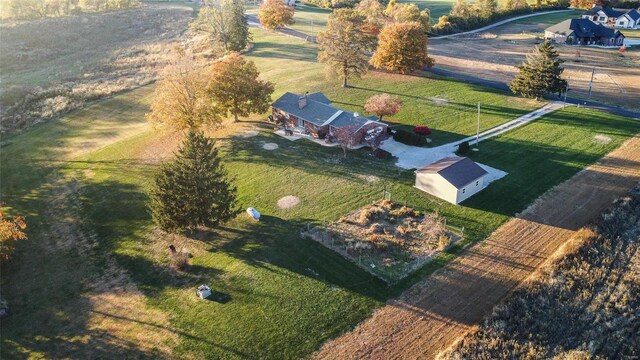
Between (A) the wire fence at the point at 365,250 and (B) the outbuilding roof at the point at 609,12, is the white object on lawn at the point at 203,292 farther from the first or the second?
(B) the outbuilding roof at the point at 609,12

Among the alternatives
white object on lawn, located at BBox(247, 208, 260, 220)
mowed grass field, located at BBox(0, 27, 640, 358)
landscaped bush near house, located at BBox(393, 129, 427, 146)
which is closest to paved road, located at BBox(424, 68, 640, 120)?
mowed grass field, located at BBox(0, 27, 640, 358)

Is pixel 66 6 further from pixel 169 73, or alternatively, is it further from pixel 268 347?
pixel 268 347

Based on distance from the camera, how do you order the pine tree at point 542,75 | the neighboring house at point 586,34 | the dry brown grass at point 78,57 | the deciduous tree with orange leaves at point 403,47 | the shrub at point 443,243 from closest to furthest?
the shrub at point 443,243, the pine tree at point 542,75, the dry brown grass at point 78,57, the deciduous tree with orange leaves at point 403,47, the neighboring house at point 586,34

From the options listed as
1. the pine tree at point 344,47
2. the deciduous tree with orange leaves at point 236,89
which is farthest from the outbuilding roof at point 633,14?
the deciduous tree with orange leaves at point 236,89

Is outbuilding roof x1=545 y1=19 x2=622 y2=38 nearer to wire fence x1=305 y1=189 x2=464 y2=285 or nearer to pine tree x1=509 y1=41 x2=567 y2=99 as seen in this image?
pine tree x1=509 y1=41 x2=567 y2=99

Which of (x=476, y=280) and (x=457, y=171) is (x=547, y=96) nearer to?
(x=457, y=171)

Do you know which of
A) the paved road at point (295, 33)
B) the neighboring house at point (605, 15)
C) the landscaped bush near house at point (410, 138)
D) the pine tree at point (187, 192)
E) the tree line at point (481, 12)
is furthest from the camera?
the neighboring house at point (605, 15)

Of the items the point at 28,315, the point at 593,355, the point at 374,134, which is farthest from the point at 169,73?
the point at 593,355

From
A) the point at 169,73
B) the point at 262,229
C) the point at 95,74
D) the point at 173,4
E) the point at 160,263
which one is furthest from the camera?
the point at 173,4
